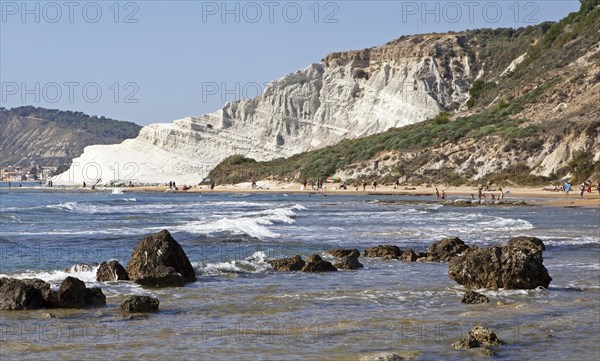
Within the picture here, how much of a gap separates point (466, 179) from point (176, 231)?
1593 inches

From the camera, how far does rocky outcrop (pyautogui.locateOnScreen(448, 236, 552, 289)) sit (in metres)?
14.4

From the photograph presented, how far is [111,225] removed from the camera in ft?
108

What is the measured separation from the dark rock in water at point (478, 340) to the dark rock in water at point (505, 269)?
172 inches

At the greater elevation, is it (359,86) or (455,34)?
(455,34)

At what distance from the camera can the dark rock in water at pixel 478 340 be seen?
9859mm

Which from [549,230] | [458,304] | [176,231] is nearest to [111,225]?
[176,231]

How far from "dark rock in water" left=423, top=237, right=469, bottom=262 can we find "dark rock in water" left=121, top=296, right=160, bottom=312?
343 inches

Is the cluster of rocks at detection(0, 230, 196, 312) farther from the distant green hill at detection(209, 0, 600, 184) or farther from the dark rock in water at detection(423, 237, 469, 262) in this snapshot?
the distant green hill at detection(209, 0, 600, 184)

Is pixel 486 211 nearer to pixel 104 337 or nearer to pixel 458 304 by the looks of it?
pixel 458 304

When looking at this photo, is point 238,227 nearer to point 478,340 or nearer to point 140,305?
point 140,305

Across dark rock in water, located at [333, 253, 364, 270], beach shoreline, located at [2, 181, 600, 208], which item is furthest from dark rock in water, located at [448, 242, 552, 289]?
beach shoreline, located at [2, 181, 600, 208]

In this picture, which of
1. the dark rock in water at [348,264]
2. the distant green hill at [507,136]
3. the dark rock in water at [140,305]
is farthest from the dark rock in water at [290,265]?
the distant green hill at [507,136]

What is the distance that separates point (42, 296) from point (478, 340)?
641cm

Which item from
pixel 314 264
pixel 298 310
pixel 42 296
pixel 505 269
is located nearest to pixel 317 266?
pixel 314 264
